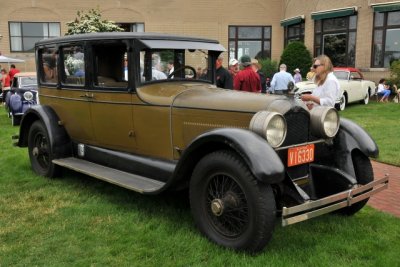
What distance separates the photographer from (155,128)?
4.58m

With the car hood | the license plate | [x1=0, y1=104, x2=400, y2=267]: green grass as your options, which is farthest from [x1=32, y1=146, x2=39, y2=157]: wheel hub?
the license plate

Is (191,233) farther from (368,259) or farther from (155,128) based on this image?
(368,259)

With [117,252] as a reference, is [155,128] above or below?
above

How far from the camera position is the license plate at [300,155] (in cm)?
389

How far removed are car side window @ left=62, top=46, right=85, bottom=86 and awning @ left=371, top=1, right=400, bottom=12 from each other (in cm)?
1675

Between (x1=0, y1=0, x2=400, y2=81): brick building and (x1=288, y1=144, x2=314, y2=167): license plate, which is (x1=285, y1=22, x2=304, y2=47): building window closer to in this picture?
(x1=0, y1=0, x2=400, y2=81): brick building

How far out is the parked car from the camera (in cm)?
1118

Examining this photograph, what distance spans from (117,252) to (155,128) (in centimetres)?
137

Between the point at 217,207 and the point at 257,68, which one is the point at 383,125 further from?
the point at 217,207

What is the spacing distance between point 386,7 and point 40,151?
1718cm

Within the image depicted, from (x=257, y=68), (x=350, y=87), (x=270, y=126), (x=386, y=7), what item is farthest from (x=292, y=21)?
(x=270, y=126)

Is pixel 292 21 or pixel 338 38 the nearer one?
pixel 338 38

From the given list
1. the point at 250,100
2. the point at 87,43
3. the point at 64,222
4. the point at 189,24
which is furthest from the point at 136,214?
the point at 189,24

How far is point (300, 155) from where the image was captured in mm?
3969
